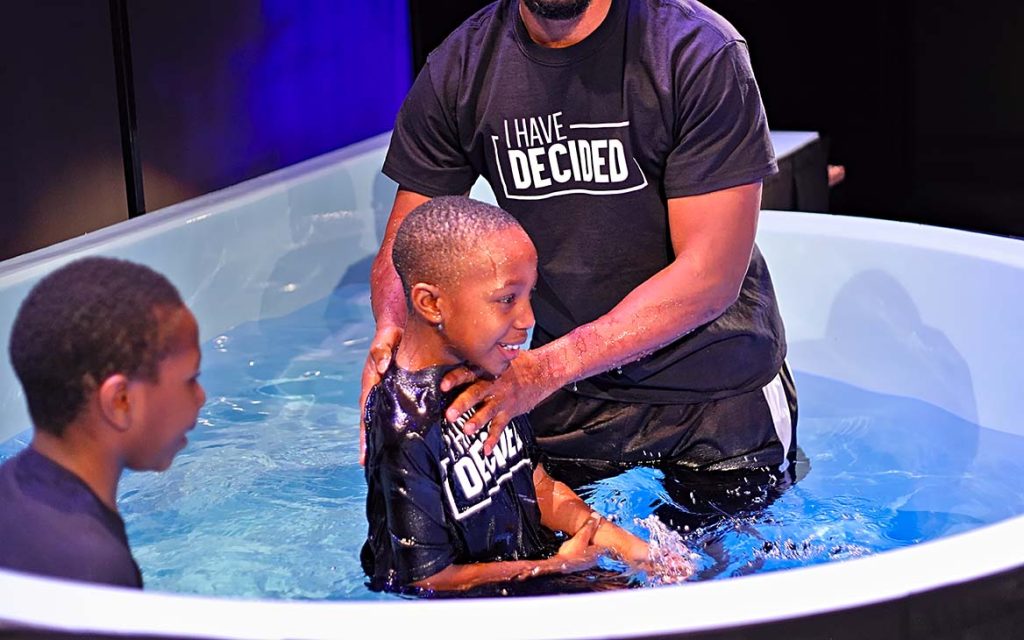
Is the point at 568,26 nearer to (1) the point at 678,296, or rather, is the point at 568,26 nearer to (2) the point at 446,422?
(1) the point at 678,296

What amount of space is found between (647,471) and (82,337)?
3.38 ft

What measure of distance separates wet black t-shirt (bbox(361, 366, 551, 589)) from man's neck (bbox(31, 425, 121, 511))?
1.24 ft

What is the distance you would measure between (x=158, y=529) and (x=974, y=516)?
1.27 m

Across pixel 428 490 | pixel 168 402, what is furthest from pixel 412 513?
pixel 168 402

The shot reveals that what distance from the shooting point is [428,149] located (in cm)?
203

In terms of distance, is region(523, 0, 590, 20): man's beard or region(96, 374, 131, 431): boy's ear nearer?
region(96, 374, 131, 431): boy's ear

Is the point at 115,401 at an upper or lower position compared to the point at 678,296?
upper

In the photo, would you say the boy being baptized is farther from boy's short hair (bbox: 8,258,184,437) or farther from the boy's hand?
boy's short hair (bbox: 8,258,184,437)

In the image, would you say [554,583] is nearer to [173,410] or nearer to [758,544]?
[758,544]

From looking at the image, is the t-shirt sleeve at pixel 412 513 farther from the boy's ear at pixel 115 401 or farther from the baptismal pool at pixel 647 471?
the boy's ear at pixel 115 401

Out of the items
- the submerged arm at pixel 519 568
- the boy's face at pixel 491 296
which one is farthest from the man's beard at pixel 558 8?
the submerged arm at pixel 519 568

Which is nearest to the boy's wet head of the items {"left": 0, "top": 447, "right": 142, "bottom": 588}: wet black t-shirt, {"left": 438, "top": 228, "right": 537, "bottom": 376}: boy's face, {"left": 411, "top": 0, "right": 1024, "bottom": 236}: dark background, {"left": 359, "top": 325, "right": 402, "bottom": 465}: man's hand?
{"left": 438, "top": 228, "right": 537, "bottom": 376}: boy's face

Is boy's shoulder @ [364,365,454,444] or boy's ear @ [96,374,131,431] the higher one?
boy's ear @ [96,374,131,431]

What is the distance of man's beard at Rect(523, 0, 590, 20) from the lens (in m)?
1.80
